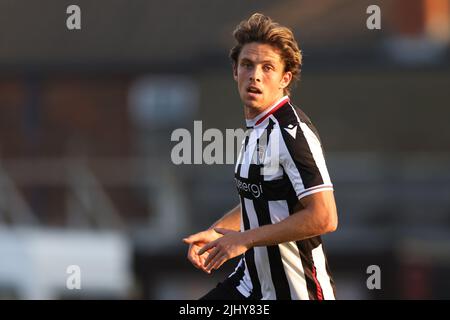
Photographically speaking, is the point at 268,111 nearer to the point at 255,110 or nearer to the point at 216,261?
the point at 255,110

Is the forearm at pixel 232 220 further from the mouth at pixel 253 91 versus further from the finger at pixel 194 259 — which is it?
the mouth at pixel 253 91

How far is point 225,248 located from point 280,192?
22.6 inches

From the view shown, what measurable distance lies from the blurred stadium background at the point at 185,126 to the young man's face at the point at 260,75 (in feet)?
40.2

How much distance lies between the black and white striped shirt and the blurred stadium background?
12.1 m

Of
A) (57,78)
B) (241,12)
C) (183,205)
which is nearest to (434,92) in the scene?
(241,12)

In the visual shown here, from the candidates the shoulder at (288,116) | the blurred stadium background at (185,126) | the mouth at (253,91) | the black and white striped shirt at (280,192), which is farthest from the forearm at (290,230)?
the blurred stadium background at (185,126)

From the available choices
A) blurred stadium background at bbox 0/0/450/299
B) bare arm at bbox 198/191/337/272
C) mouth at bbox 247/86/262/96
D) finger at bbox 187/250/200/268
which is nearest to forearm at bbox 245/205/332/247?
bare arm at bbox 198/191/337/272

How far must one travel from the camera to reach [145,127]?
24.6 metres

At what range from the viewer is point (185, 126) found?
78.9 feet

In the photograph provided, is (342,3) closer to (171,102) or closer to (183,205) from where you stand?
(171,102)

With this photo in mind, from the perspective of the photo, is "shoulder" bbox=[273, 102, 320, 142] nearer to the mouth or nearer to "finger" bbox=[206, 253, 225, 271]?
the mouth

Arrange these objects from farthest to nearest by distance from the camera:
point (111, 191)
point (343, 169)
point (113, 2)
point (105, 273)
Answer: point (113, 2) < point (111, 191) < point (343, 169) < point (105, 273)

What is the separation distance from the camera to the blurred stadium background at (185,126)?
66.4ft
